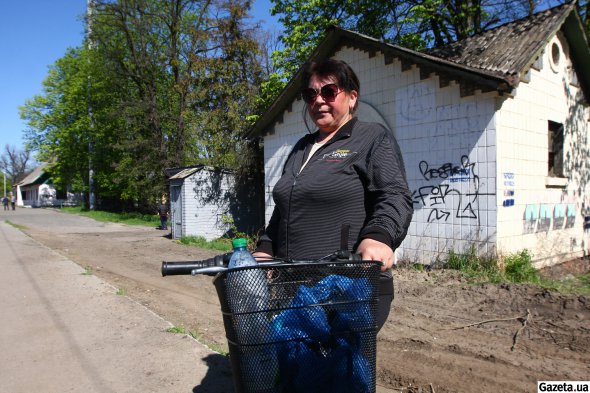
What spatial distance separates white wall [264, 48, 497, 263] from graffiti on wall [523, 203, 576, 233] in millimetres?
1207

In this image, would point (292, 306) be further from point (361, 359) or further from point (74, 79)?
point (74, 79)

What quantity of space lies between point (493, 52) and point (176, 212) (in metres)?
11.9

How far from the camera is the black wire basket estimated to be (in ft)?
4.95

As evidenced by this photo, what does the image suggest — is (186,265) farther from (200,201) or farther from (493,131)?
(200,201)

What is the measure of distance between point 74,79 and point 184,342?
36.0 metres

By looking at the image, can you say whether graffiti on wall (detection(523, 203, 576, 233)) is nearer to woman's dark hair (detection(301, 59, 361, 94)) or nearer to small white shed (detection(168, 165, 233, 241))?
woman's dark hair (detection(301, 59, 361, 94))

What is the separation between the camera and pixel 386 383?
3.91 meters

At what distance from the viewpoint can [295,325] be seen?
1.53m

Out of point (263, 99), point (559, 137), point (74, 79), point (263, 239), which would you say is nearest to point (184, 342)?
point (263, 239)

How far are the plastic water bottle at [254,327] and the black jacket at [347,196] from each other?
22.8 inches

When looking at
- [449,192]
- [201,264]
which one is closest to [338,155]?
[201,264]

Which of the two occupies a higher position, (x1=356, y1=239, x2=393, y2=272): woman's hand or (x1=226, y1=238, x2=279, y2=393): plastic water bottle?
(x1=356, y1=239, x2=393, y2=272): woman's hand

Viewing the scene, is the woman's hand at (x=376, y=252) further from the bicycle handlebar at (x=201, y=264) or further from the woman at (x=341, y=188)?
the bicycle handlebar at (x=201, y=264)

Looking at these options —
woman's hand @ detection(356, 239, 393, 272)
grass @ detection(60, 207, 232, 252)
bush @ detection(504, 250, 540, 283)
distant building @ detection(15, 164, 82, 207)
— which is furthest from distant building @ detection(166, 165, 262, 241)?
distant building @ detection(15, 164, 82, 207)
